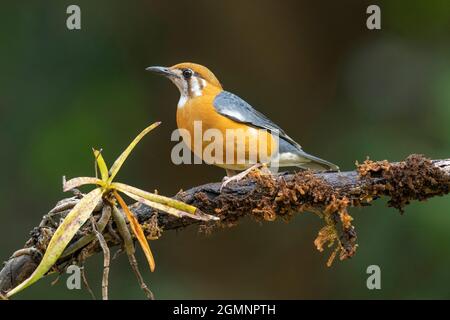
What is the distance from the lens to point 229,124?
4789 mm

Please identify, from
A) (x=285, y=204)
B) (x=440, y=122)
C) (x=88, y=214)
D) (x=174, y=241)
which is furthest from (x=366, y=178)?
(x=174, y=241)

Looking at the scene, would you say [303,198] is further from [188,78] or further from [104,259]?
[188,78]

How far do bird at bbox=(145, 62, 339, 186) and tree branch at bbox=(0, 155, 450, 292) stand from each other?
3.76 feet

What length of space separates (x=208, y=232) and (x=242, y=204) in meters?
0.25

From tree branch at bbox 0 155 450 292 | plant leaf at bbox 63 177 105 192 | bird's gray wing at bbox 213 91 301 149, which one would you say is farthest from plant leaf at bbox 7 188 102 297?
bird's gray wing at bbox 213 91 301 149

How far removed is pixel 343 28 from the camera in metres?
7.48

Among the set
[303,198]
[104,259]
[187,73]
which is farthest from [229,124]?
[104,259]

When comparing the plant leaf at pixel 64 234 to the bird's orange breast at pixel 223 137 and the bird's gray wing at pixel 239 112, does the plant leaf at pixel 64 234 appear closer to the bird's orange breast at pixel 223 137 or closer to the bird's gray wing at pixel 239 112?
the bird's orange breast at pixel 223 137

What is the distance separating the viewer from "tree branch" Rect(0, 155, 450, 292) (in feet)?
10.2

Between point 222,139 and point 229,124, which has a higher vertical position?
point 229,124

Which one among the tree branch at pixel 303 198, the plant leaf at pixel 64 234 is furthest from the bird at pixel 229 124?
the plant leaf at pixel 64 234

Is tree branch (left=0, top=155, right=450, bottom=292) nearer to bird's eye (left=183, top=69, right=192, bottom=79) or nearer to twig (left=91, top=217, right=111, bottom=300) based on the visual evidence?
twig (left=91, top=217, right=111, bottom=300)

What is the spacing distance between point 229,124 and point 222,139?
0.58 feet

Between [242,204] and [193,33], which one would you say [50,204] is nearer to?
[193,33]
